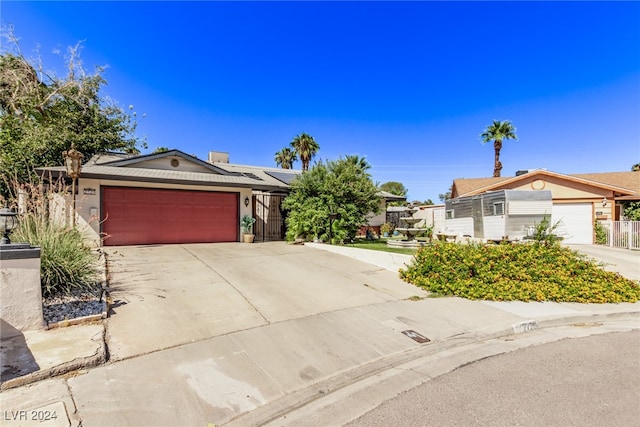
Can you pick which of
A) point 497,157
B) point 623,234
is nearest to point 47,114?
point 623,234

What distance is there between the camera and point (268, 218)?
48.5 ft

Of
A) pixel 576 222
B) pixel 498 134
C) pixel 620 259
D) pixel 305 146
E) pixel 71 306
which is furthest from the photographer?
pixel 305 146

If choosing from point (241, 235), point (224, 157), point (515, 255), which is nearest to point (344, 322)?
point (515, 255)

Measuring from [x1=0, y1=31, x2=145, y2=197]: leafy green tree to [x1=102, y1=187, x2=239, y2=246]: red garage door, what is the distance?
5.96 meters

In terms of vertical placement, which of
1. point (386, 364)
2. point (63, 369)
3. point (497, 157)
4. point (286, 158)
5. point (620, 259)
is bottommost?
point (386, 364)

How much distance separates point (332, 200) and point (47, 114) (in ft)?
53.6

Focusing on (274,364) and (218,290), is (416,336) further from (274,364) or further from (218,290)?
(218,290)

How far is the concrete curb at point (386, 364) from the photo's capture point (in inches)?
114

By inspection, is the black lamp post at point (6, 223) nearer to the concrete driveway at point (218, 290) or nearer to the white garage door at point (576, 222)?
the concrete driveway at point (218, 290)

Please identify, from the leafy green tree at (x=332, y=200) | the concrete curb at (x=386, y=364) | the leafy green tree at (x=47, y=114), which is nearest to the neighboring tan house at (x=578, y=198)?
the leafy green tree at (x=332, y=200)

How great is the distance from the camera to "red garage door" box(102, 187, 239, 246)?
11094 millimetres

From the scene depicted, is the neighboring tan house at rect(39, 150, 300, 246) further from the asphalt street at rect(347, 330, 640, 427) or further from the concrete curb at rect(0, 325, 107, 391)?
the asphalt street at rect(347, 330, 640, 427)

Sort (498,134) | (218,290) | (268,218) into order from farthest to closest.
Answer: (498,134), (268,218), (218,290)

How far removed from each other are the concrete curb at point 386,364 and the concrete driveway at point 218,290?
1.66 meters
